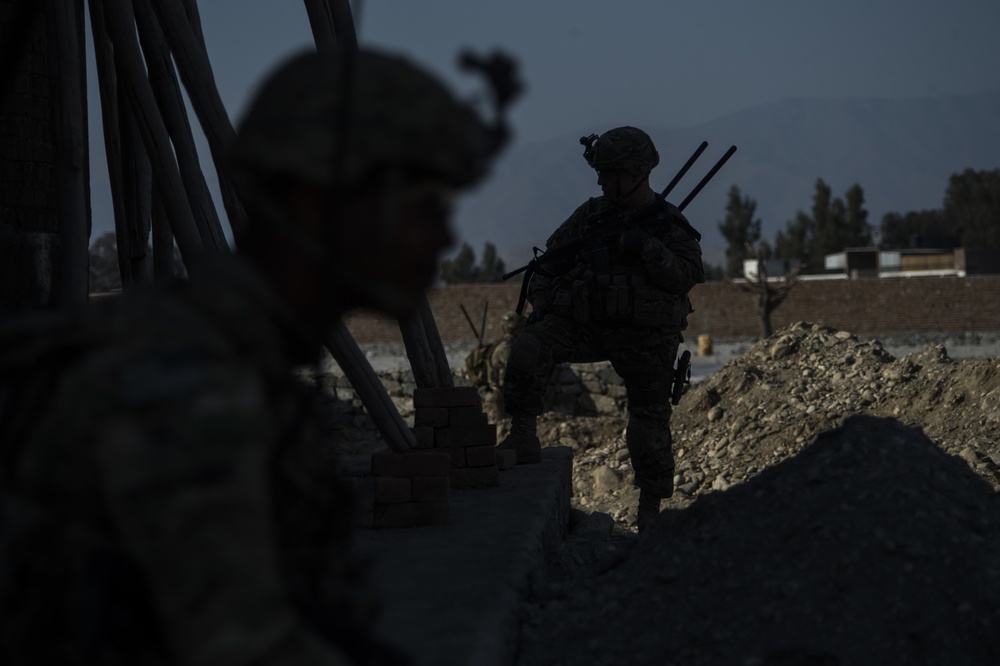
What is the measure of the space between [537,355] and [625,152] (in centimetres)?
112

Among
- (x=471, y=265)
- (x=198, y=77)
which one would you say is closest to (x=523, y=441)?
(x=198, y=77)

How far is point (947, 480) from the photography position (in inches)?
146

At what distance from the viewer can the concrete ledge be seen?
2.56 metres

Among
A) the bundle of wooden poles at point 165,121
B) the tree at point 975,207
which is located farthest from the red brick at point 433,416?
the tree at point 975,207

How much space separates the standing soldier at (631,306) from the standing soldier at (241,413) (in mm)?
4234

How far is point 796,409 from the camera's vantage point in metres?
9.79

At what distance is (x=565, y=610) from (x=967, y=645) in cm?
108

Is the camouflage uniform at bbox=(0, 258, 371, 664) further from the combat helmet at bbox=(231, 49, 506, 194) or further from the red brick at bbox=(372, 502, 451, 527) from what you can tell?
the red brick at bbox=(372, 502, 451, 527)

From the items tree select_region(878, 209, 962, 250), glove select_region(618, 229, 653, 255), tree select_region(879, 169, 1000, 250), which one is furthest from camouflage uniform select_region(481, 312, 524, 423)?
tree select_region(878, 209, 962, 250)

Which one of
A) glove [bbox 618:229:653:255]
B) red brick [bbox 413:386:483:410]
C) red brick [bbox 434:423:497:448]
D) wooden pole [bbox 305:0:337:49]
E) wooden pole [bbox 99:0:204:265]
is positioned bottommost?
red brick [bbox 434:423:497:448]

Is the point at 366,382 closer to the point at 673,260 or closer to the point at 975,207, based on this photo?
the point at 673,260

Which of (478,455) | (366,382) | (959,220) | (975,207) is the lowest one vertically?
(478,455)

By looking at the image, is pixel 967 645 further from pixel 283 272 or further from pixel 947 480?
pixel 283 272

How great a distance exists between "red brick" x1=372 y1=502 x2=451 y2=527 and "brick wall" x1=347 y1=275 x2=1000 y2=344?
1132 inches
